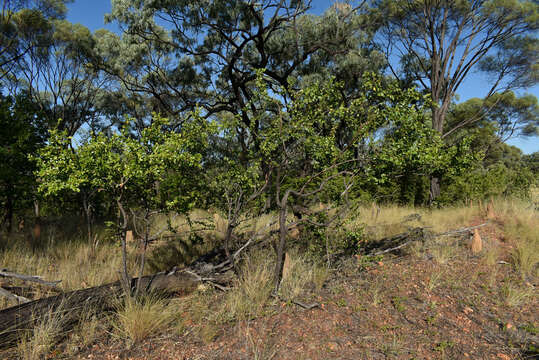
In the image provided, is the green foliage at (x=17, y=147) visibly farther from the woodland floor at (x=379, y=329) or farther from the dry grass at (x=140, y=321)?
the woodland floor at (x=379, y=329)

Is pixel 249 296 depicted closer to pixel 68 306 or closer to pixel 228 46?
pixel 68 306

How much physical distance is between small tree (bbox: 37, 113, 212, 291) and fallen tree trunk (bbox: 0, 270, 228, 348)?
11.9 inches

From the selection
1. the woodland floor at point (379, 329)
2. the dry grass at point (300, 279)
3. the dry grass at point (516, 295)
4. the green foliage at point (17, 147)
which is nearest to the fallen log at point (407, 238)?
the woodland floor at point (379, 329)

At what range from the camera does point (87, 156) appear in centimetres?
337

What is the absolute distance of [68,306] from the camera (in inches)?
134

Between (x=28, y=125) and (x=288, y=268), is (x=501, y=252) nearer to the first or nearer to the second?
(x=288, y=268)

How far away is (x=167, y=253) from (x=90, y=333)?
3.38 meters

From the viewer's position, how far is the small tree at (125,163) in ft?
11.0

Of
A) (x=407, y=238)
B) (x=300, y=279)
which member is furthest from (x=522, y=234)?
(x=300, y=279)

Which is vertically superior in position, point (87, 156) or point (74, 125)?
point (74, 125)

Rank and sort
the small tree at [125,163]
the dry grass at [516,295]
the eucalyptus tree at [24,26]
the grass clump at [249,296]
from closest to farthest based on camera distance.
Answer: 1. the small tree at [125,163]
2. the grass clump at [249,296]
3. the dry grass at [516,295]
4. the eucalyptus tree at [24,26]

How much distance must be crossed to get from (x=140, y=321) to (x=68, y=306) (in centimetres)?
92

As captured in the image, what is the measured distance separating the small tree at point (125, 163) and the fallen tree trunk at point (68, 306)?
303 mm

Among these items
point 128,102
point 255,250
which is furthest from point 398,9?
point 128,102
